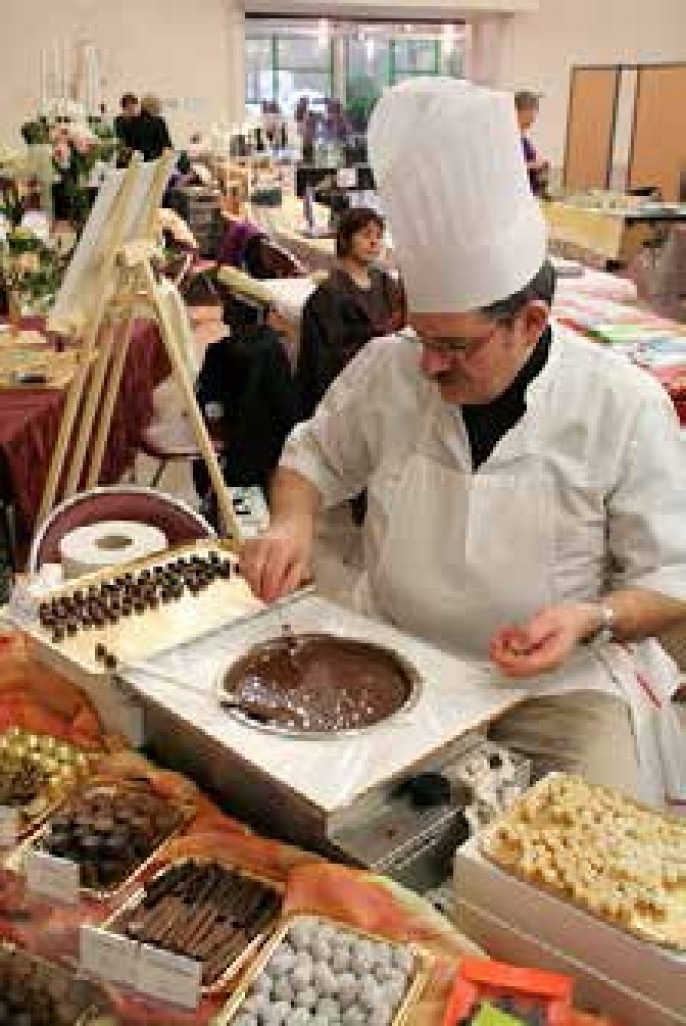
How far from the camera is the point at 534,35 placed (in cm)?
1080

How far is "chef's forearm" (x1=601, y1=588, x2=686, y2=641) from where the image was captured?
4.39ft

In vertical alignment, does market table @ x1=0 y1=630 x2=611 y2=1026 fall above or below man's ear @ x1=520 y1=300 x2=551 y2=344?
below

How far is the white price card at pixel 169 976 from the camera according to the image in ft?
2.85

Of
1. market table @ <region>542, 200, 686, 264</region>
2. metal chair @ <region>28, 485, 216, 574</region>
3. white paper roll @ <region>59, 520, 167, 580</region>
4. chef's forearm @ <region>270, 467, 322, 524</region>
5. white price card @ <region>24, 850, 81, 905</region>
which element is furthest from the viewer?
market table @ <region>542, 200, 686, 264</region>

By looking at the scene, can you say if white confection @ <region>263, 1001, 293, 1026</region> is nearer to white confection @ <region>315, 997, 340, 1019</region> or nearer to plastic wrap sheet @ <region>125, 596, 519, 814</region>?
white confection @ <region>315, 997, 340, 1019</region>

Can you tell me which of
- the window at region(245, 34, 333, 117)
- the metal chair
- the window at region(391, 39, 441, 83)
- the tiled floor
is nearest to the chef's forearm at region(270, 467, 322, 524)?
the tiled floor

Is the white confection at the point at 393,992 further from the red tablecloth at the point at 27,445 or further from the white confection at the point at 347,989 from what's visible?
the red tablecloth at the point at 27,445

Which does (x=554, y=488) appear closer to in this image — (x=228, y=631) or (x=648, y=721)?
(x=648, y=721)

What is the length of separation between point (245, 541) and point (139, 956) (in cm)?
68

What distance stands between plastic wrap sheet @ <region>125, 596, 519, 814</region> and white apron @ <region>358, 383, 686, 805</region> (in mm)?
175

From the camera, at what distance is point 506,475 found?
1440mm

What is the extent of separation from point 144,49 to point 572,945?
9.73 metres

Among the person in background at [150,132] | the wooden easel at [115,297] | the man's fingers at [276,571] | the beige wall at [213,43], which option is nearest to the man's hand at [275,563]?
the man's fingers at [276,571]

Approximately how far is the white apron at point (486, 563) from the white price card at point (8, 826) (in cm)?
59
